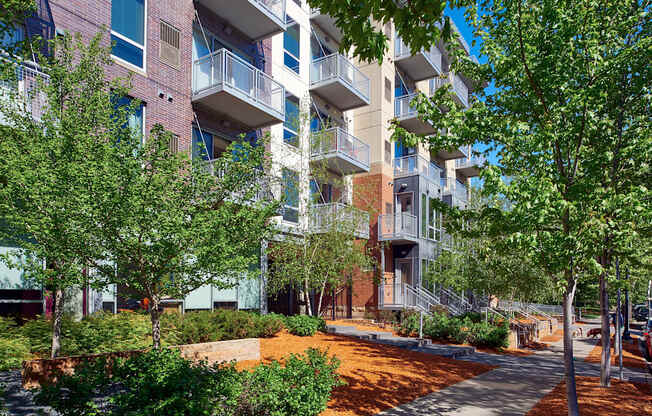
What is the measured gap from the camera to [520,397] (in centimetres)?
952

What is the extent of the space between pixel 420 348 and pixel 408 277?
10.7 metres

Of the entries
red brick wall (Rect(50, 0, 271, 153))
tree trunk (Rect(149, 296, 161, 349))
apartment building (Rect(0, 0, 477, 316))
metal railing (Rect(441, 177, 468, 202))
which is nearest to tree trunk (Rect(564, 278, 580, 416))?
apartment building (Rect(0, 0, 477, 316))

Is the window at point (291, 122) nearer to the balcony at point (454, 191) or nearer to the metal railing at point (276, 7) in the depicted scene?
the metal railing at point (276, 7)

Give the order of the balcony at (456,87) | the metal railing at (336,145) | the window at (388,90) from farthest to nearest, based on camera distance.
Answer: the balcony at (456,87)
the window at (388,90)
the metal railing at (336,145)

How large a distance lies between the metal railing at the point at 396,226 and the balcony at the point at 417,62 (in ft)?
31.5

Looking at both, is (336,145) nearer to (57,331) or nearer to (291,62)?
(291,62)

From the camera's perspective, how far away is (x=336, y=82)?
2164 centimetres

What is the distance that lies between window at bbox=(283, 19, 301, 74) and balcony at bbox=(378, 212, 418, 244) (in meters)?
9.13

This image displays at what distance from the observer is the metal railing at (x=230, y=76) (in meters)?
15.3

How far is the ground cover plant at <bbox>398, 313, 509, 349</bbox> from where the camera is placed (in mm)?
17906

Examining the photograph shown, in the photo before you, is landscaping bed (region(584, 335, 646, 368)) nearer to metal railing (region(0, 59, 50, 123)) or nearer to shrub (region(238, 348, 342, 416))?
shrub (region(238, 348, 342, 416))

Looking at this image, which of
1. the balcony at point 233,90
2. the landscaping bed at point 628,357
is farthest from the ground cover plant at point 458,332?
the balcony at point 233,90

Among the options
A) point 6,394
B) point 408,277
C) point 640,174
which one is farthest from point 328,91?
point 6,394

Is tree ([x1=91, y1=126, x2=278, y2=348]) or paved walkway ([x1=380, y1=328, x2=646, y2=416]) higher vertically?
tree ([x1=91, y1=126, x2=278, y2=348])
